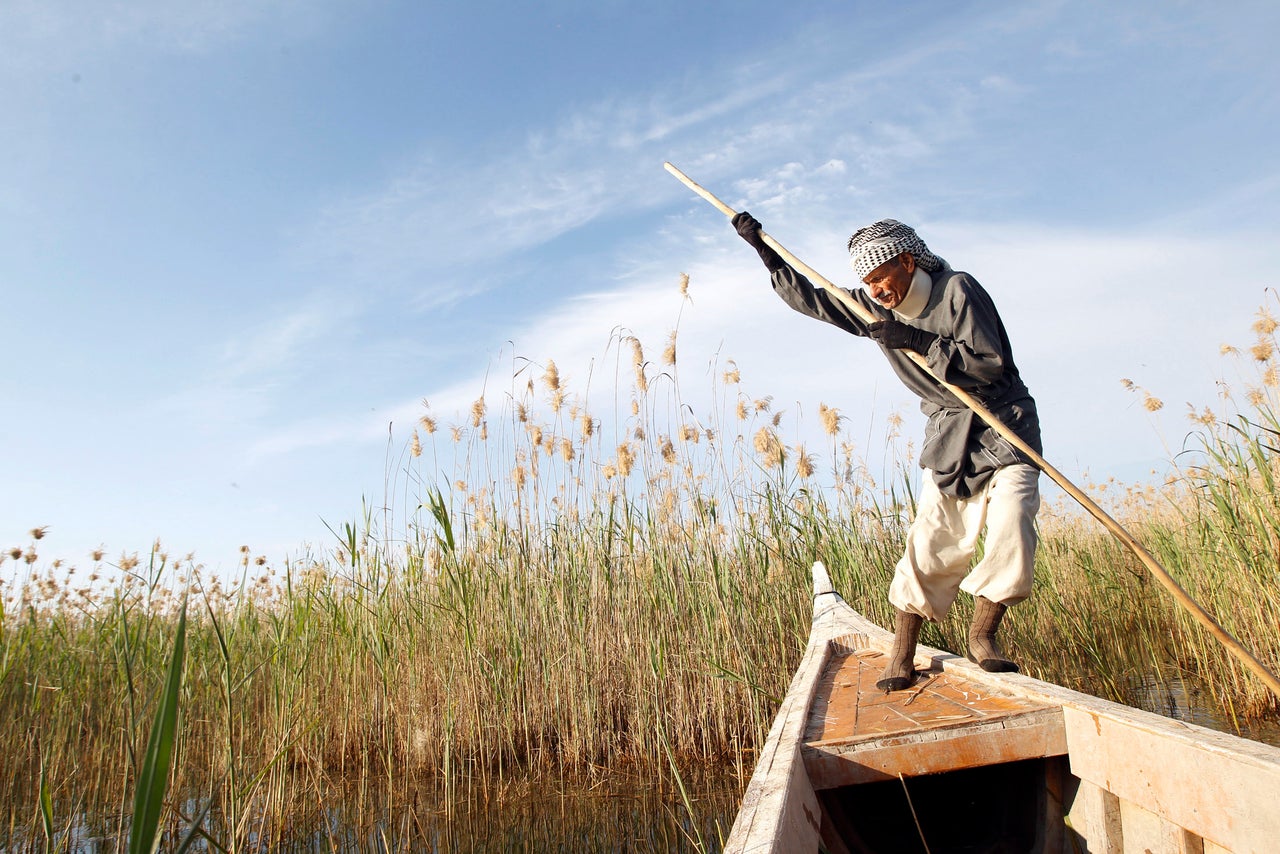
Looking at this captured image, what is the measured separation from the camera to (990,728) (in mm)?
2000

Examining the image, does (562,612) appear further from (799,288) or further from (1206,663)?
(1206,663)

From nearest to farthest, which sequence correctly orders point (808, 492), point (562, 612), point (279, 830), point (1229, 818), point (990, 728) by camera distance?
point (1229, 818)
point (990, 728)
point (279, 830)
point (562, 612)
point (808, 492)

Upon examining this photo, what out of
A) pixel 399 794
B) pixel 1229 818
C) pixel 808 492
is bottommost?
pixel 399 794

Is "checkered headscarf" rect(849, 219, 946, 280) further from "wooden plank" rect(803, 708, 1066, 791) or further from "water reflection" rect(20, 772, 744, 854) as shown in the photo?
"water reflection" rect(20, 772, 744, 854)

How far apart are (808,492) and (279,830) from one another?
3158mm

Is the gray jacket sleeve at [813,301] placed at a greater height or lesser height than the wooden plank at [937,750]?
greater

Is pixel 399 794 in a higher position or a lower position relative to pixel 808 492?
lower

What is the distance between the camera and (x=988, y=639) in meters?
2.60

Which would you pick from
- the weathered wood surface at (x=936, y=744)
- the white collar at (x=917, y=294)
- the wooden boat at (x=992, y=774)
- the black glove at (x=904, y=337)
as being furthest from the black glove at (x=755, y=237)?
the weathered wood surface at (x=936, y=744)

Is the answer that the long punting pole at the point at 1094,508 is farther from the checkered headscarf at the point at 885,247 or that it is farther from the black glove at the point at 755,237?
the checkered headscarf at the point at 885,247

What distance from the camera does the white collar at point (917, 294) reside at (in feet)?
8.59

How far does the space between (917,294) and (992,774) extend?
5.10 ft

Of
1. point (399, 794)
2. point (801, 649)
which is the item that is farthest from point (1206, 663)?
point (399, 794)

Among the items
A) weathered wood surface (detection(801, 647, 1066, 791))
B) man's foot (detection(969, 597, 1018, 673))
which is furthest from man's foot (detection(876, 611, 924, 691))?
weathered wood surface (detection(801, 647, 1066, 791))
